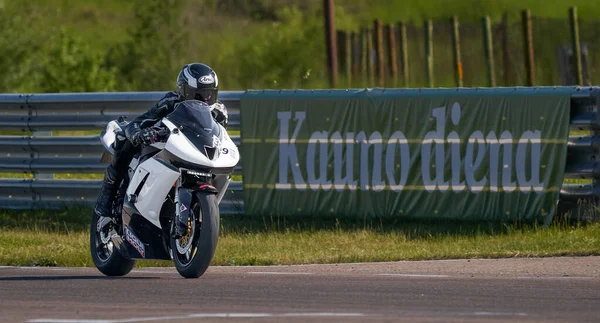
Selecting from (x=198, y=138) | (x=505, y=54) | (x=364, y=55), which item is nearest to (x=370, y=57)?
(x=364, y=55)

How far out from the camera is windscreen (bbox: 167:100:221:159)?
33.0 ft

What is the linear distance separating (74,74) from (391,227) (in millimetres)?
30351

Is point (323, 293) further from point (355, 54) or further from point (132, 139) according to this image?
point (355, 54)

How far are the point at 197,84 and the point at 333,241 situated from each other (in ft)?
11.5

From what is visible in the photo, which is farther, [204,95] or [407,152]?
[407,152]

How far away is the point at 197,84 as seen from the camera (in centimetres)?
1054

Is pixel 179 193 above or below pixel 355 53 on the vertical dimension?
above

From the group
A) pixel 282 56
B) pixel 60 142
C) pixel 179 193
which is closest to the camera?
pixel 179 193

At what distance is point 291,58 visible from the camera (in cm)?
→ 4444

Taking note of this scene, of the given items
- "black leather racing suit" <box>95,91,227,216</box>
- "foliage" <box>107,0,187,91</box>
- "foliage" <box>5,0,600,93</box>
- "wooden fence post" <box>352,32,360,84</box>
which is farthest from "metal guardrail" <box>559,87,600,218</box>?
"foliage" <box>107,0,187,91</box>

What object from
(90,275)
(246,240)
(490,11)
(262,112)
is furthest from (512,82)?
(90,275)

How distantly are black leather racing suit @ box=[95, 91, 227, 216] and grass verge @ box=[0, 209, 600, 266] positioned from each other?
4.35 ft

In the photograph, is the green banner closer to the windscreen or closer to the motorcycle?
the motorcycle

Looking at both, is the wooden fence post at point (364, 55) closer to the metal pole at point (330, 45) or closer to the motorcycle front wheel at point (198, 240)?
the metal pole at point (330, 45)
